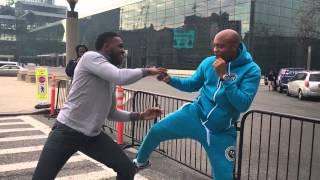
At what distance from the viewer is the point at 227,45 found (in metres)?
4.09

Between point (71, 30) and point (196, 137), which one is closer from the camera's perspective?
point (196, 137)

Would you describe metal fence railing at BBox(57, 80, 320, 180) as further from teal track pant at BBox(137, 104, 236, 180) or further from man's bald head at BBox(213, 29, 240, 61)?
man's bald head at BBox(213, 29, 240, 61)

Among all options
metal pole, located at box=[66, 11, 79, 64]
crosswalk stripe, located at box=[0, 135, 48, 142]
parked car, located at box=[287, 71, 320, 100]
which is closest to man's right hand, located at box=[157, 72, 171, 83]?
crosswalk stripe, located at box=[0, 135, 48, 142]

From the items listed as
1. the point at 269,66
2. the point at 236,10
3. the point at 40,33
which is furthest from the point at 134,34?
the point at 40,33

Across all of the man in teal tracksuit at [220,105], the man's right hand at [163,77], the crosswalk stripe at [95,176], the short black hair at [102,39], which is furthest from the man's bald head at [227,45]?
the crosswalk stripe at [95,176]

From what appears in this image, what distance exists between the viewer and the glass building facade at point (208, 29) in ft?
178

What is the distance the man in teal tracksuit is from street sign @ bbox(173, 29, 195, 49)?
207 ft

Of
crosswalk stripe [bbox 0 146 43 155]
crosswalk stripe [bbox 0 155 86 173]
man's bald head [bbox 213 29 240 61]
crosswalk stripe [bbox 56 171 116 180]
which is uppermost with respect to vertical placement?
man's bald head [bbox 213 29 240 61]

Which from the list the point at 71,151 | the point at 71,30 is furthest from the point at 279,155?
the point at 71,30

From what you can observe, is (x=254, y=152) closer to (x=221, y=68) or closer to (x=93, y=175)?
(x=93, y=175)

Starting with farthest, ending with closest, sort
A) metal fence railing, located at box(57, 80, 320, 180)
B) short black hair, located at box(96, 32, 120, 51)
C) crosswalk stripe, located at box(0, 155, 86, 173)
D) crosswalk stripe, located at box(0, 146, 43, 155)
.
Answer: crosswalk stripe, located at box(0, 146, 43, 155)
crosswalk stripe, located at box(0, 155, 86, 173)
metal fence railing, located at box(57, 80, 320, 180)
short black hair, located at box(96, 32, 120, 51)

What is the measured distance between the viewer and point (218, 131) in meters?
4.21

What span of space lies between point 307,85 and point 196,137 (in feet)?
71.5

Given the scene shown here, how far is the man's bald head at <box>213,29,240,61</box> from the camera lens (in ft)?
13.4
